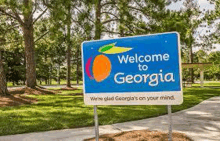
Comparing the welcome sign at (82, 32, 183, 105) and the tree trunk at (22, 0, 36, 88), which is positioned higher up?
the tree trunk at (22, 0, 36, 88)

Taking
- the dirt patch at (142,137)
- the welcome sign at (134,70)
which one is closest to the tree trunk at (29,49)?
the dirt patch at (142,137)

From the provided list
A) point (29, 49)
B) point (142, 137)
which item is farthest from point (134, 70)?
point (29, 49)

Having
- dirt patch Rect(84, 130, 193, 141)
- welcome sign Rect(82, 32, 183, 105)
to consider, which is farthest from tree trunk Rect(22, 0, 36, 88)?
welcome sign Rect(82, 32, 183, 105)

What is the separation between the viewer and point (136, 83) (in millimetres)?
3014

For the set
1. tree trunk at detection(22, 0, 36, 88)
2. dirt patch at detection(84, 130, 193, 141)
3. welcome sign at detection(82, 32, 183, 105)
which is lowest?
dirt patch at detection(84, 130, 193, 141)

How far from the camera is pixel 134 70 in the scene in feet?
9.94

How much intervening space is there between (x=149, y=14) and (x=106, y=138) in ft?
33.0

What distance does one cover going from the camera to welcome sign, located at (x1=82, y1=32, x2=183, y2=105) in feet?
9.37

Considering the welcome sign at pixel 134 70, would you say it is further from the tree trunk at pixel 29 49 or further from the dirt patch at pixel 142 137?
the tree trunk at pixel 29 49

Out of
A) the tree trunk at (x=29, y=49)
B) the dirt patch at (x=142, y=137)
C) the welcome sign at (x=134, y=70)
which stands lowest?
the dirt patch at (x=142, y=137)

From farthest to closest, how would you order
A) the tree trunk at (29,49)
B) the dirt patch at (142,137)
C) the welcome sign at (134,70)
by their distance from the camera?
the tree trunk at (29,49) → the dirt patch at (142,137) → the welcome sign at (134,70)

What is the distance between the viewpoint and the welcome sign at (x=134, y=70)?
286cm

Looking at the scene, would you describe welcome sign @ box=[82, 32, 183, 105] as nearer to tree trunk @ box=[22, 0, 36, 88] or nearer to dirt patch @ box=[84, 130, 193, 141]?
dirt patch @ box=[84, 130, 193, 141]

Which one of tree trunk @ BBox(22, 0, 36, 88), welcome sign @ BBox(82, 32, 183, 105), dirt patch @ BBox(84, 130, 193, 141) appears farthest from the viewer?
tree trunk @ BBox(22, 0, 36, 88)
